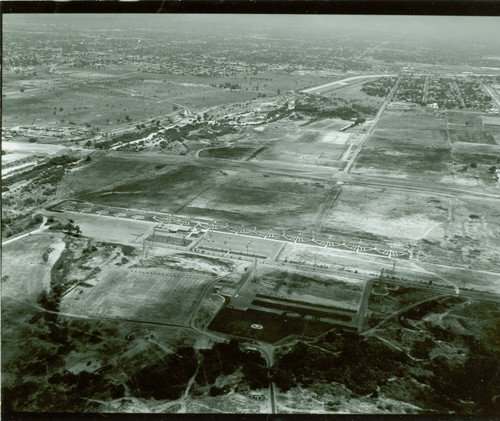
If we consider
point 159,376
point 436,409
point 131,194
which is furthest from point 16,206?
point 436,409

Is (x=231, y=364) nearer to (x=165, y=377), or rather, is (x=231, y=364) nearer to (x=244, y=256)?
(x=165, y=377)

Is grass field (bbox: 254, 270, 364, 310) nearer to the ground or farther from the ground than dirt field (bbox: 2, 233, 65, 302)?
nearer to the ground

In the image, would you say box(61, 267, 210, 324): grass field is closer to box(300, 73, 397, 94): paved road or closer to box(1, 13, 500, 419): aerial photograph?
box(1, 13, 500, 419): aerial photograph

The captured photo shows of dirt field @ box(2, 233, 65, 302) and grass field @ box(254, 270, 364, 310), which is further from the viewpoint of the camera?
grass field @ box(254, 270, 364, 310)

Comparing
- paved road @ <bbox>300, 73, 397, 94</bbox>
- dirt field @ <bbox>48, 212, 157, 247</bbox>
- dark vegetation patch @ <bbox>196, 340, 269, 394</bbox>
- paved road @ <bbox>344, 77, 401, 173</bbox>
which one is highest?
dark vegetation patch @ <bbox>196, 340, 269, 394</bbox>

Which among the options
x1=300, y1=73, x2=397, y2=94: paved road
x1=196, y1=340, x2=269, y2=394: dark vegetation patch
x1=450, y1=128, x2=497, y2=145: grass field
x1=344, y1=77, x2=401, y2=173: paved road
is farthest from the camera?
x1=300, y1=73, x2=397, y2=94: paved road

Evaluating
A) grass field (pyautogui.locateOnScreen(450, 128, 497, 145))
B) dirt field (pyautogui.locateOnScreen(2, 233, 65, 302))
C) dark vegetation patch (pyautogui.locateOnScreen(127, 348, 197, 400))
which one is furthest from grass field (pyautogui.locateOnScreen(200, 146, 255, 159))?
dark vegetation patch (pyautogui.locateOnScreen(127, 348, 197, 400))

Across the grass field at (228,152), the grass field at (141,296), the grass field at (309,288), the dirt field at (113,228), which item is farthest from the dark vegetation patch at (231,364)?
the grass field at (228,152)
